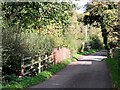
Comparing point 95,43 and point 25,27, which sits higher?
point 25,27

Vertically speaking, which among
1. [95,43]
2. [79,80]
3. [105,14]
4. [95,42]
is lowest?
[79,80]

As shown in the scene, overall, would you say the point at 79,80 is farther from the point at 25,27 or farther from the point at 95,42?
the point at 95,42

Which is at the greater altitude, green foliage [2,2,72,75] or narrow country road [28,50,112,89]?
green foliage [2,2,72,75]

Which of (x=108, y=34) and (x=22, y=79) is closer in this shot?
(x=22, y=79)

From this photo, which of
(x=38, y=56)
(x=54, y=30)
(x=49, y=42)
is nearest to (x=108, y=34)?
(x=54, y=30)

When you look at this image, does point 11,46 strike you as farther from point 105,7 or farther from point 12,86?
point 105,7

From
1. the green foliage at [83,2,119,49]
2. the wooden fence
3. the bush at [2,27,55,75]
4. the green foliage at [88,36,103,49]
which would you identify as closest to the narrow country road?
the wooden fence

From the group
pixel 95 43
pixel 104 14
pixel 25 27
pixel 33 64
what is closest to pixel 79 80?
pixel 33 64

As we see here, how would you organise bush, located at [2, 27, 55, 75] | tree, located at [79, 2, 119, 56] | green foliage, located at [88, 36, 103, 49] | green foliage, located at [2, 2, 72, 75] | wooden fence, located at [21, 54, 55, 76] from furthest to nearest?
green foliage, located at [88, 36, 103, 49] < tree, located at [79, 2, 119, 56] < wooden fence, located at [21, 54, 55, 76] < green foliage, located at [2, 2, 72, 75] < bush, located at [2, 27, 55, 75]

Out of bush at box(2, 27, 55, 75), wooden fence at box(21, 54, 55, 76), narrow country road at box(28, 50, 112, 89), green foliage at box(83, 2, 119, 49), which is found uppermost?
green foliage at box(83, 2, 119, 49)

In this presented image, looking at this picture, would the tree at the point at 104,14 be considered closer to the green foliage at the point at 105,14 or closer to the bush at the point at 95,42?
the green foliage at the point at 105,14

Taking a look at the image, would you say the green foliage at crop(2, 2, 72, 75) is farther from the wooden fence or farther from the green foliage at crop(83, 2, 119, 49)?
the green foliage at crop(83, 2, 119, 49)

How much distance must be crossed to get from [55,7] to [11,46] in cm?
376

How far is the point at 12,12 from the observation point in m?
15.1
